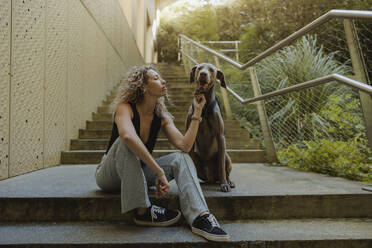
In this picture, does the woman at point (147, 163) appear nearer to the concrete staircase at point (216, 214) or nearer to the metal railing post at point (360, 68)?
the concrete staircase at point (216, 214)

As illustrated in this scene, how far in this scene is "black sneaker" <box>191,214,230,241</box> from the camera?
1.42m

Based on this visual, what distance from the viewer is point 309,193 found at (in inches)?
71.9

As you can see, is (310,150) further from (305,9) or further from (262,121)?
(305,9)

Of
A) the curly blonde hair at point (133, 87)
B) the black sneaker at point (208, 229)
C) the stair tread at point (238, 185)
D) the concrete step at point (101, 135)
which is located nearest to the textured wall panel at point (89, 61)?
the concrete step at point (101, 135)

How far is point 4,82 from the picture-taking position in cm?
217

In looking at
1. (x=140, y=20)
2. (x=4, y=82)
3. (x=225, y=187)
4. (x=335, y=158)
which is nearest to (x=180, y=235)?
(x=225, y=187)

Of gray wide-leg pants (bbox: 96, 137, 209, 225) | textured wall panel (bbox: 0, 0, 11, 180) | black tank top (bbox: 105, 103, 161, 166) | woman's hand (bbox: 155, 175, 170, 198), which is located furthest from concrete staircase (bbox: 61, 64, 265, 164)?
woman's hand (bbox: 155, 175, 170, 198)

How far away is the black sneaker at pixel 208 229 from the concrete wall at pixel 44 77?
161cm

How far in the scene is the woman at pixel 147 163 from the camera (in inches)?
60.9

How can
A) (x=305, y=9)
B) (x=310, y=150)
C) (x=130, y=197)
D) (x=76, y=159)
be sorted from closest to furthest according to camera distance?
(x=130, y=197), (x=310, y=150), (x=76, y=159), (x=305, y=9)

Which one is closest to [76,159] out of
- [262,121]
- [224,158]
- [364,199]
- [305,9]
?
[224,158]

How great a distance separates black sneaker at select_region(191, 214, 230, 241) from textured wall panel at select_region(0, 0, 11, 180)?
1600mm

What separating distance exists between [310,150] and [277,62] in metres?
1.57

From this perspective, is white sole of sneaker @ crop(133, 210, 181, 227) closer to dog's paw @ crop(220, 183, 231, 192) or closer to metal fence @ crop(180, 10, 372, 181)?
dog's paw @ crop(220, 183, 231, 192)
